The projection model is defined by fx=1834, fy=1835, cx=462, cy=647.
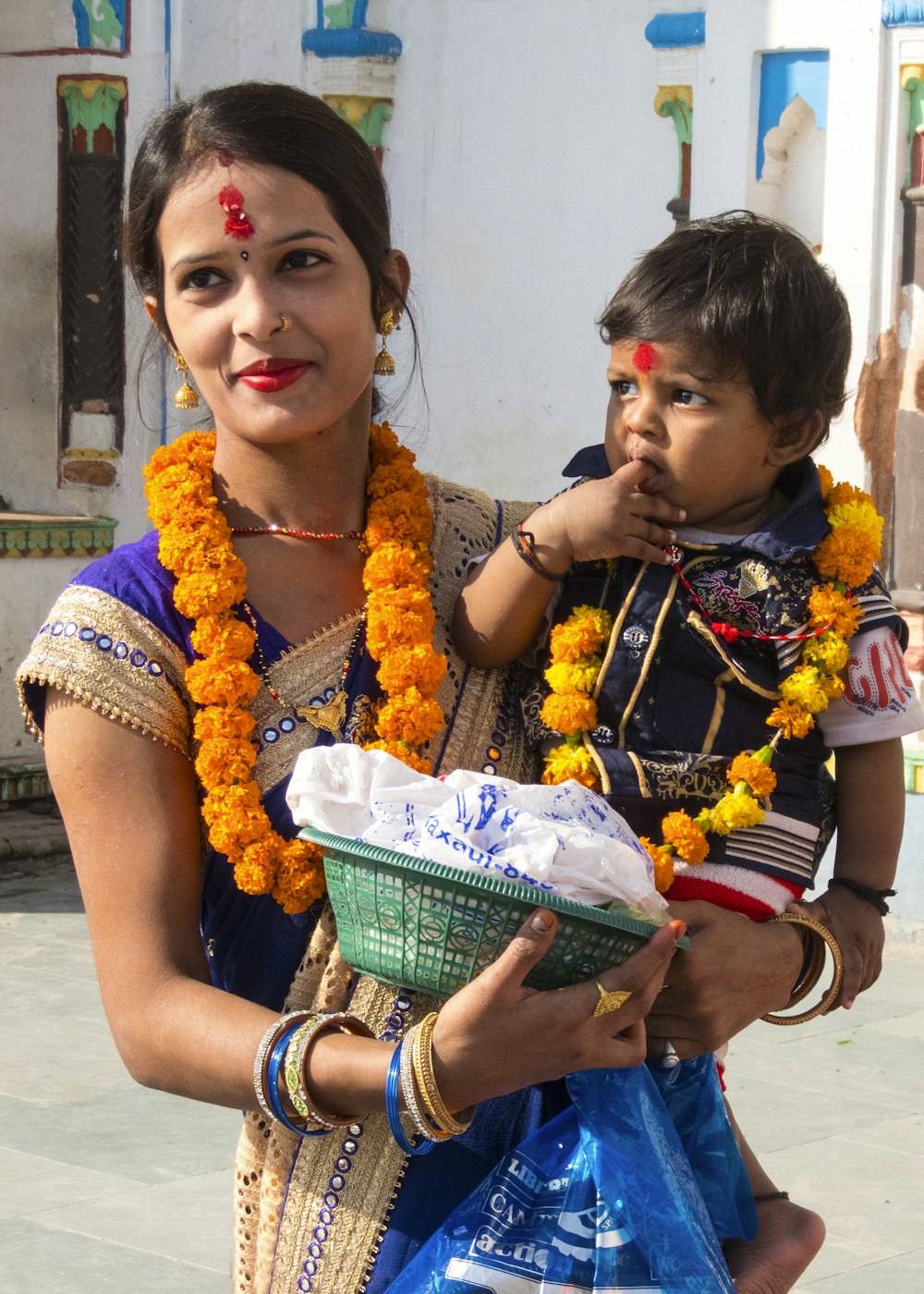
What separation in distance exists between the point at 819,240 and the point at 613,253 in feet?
3.09

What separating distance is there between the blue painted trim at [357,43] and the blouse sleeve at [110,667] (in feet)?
20.2

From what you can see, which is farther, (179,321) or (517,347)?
(517,347)

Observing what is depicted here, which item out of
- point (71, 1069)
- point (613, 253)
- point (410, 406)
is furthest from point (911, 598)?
point (71, 1069)

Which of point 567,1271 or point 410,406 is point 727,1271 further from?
point 410,406

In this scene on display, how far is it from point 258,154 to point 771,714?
2.87 ft

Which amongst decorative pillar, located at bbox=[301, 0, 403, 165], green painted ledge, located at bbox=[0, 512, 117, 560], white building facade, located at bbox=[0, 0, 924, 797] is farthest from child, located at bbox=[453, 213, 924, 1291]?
green painted ledge, located at bbox=[0, 512, 117, 560]

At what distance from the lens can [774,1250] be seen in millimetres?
2104

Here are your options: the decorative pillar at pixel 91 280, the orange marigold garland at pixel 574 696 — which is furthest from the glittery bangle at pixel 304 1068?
the decorative pillar at pixel 91 280

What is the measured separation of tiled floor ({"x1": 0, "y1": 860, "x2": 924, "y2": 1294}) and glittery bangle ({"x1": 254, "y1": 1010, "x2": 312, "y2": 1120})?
7.23ft

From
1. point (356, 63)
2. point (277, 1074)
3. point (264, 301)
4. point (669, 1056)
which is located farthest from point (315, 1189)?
point (356, 63)

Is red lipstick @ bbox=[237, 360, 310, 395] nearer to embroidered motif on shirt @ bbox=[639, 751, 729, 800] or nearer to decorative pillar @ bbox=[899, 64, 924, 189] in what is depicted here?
embroidered motif on shirt @ bbox=[639, 751, 729, 800]

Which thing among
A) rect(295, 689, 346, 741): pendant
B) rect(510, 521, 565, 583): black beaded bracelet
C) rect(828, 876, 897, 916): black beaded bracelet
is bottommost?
rect(828, 876, 897, 916): black beaded bracelet

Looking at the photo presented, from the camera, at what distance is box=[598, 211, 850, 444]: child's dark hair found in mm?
2199

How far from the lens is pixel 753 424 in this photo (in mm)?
2225
